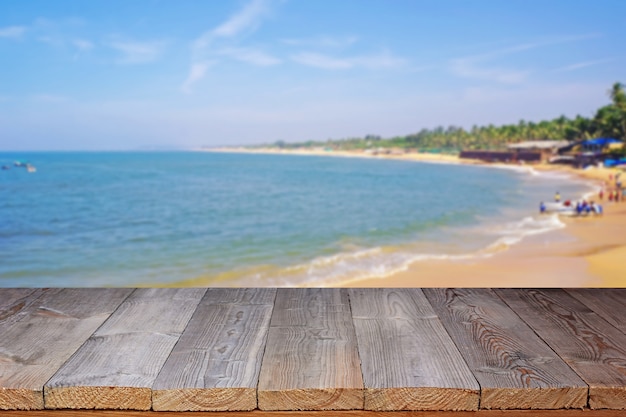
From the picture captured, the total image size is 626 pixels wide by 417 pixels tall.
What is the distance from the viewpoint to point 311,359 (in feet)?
2.66

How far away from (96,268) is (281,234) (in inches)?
150

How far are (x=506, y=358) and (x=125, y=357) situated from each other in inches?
21.9

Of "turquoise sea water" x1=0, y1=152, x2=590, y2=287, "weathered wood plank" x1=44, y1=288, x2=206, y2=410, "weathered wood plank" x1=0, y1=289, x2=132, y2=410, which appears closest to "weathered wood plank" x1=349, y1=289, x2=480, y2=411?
"weathered wood plank" x1=44, y1=288, x2=206, y2=410

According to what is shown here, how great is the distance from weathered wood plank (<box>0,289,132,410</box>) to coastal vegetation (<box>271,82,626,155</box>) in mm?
30184

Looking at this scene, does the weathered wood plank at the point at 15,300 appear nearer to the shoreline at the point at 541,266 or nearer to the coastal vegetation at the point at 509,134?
the shoreline at the point at 541,266

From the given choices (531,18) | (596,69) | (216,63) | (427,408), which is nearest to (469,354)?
(427,408)

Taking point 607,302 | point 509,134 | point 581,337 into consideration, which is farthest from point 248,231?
point 509,134

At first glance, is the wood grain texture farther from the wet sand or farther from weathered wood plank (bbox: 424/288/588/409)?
the wet sand

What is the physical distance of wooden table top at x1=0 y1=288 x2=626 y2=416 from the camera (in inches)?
28.4

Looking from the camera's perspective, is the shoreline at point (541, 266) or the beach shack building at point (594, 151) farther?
the beach shack building at point (594, 151)

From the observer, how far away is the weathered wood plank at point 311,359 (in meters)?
0.71

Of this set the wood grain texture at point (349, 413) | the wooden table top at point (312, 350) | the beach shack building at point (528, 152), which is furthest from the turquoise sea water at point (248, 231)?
the beach shack building at point (528, 152)

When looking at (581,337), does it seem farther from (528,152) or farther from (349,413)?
(528,152)

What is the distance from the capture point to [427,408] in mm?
725
